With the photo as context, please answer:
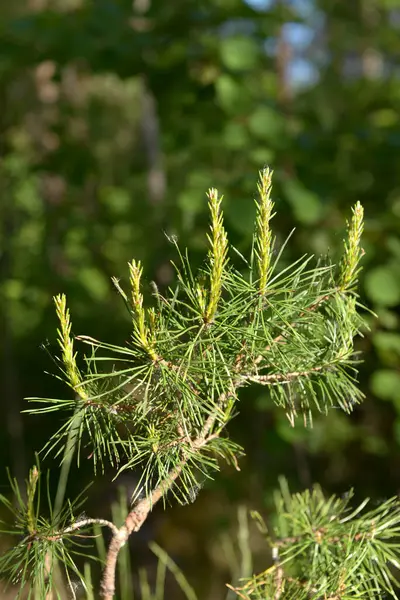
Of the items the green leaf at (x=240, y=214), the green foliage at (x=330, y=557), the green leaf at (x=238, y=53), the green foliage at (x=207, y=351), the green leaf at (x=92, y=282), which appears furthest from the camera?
the green leaf at (x=92, y=282)

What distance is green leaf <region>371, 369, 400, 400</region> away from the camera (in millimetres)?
1632

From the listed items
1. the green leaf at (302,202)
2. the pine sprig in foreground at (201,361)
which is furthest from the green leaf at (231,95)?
the pine sprig in foreground at (201,361)

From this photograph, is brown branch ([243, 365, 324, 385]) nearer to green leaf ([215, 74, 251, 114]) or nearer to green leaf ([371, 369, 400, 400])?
green leaf ([371, 369, 400, 400])

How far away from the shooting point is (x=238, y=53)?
1.83 m

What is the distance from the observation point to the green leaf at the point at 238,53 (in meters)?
1.81

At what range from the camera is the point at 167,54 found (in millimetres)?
1934

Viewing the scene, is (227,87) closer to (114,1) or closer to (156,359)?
(114,1)

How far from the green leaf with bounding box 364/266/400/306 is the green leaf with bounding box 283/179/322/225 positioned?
0.20m

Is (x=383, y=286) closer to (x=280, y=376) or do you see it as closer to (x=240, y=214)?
(x=240, y=214)

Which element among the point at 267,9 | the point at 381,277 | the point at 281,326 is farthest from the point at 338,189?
the point at 281,326

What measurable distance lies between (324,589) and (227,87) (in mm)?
1300

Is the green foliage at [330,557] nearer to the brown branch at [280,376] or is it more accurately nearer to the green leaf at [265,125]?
the brown branch at [280,376]

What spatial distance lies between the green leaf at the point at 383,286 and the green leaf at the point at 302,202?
0.65 feet

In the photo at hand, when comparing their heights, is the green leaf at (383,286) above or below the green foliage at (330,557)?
above
